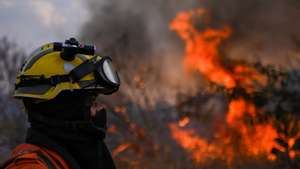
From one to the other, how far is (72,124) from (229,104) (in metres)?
12.0

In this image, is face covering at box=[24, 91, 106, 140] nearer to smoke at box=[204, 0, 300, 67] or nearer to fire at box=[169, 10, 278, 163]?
fire at box=[169, 10, 278, 163]

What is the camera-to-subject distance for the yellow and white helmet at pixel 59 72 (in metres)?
2.36

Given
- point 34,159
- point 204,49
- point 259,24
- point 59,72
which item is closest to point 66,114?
point 59,72

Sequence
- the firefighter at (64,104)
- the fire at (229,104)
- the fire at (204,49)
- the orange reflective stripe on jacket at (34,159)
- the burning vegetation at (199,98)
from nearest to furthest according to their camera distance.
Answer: the orange reflective stripe on jacket at (34,159) → the firefighter at (64,104) → the burning vegetation at (199,98) → the fire at (229,104) → the fire at (204,49)

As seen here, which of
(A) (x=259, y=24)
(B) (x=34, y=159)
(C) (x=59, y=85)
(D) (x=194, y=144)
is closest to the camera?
(B) (x=34, y=159)

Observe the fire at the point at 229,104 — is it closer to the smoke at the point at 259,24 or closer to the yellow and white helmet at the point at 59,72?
the smoke at the point at 259,24

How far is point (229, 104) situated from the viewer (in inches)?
553

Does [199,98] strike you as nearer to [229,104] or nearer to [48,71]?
[229,104]

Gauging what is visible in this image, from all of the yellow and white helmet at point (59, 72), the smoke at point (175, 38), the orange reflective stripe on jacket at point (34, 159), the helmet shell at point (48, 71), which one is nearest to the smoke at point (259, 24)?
the smoke at point (175, 38)

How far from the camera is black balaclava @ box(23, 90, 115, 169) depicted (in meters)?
2.37

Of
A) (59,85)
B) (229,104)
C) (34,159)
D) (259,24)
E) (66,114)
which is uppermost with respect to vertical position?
(259,24)

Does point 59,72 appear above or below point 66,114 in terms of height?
above

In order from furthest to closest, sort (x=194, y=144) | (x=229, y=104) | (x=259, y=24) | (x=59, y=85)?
(x=259, y=24) → (x=194, y=144) → (x=229, y=104) → (x=59, y=85)

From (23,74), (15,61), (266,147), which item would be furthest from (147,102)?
(23,74)
